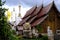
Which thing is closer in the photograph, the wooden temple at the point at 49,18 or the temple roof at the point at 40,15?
the wooden temple at the point at 49,18

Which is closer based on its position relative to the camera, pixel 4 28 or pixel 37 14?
pixel 4 28

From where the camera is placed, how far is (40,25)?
27.8m

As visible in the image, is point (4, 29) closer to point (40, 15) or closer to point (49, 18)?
point (49, 18)

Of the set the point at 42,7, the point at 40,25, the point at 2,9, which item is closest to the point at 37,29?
the point at 40,25

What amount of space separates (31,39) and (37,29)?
199 inches

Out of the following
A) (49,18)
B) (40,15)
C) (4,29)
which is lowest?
(4,29)

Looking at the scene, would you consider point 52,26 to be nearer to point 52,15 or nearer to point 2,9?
point 52,15

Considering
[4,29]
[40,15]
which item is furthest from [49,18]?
[4,29]

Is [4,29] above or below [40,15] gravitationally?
below

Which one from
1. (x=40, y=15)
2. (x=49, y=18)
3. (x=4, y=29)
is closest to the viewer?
(x=4, y=29)

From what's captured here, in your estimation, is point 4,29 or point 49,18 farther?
point 49,18

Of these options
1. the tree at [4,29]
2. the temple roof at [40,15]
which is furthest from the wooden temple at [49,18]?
the tree at [4,29]

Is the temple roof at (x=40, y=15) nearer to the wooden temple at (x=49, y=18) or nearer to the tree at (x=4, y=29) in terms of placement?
the wooden temple at (x=49, y=18)

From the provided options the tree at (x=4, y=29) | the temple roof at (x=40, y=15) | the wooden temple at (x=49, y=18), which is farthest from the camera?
the temple roof at (x=40, y=15)
